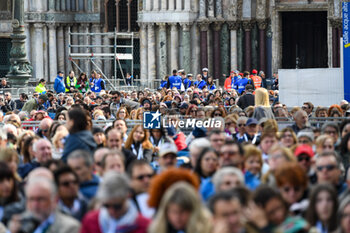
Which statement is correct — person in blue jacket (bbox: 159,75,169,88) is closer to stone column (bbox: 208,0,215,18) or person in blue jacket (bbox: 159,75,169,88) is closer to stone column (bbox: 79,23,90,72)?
stone column (bbox: 208,0,215,18)

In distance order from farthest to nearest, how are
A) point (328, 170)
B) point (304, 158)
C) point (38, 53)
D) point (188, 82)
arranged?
point (38, 53)
point (188, 82)
point (304, 158)
point (328, 170)

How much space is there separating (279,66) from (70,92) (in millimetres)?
7756

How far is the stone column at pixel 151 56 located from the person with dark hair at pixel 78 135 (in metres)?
23.8

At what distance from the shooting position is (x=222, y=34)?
38.9m

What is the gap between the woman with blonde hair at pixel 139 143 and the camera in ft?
55.1

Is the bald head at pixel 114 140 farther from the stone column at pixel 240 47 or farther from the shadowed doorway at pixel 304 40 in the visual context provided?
the shadowed doorway at pixel 304 40

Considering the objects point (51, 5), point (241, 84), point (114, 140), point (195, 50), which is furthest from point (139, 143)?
point (51, 5)

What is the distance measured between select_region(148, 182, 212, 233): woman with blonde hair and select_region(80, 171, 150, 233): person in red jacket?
284 millimetres

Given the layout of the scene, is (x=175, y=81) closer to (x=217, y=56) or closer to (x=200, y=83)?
(x=200, y=83)

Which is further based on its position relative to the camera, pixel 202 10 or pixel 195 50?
pixel 195 50

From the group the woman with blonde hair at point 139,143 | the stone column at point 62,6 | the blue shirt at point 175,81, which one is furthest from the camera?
the stone column at point 62,6

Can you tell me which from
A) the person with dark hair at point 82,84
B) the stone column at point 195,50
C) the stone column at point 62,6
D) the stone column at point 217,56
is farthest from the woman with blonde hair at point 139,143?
the stone column at point 62,6

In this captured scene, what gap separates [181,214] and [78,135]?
577 cm

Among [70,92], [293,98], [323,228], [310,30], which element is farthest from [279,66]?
[323,228]
